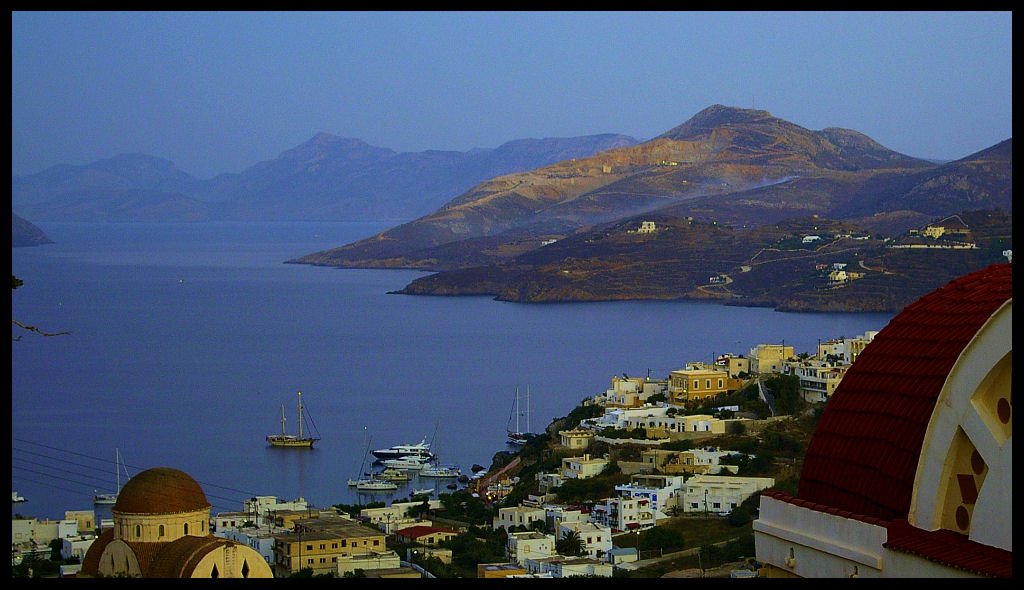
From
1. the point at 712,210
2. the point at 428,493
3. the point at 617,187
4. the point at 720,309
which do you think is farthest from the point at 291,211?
the point at 428,493

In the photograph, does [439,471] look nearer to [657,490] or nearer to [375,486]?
[375,486]

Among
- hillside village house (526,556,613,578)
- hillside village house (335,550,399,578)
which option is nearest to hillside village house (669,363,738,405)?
hillside village house (526,556,613,578)

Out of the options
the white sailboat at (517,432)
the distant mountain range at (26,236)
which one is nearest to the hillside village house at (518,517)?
the white sailboat at (517,432)

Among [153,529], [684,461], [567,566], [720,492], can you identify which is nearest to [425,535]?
[567,566]

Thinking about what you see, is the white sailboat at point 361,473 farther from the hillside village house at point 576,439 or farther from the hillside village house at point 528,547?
the hillside village house at point 528,547

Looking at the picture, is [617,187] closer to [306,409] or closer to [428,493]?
[306,409]

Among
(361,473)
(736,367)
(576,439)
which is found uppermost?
(736,367)

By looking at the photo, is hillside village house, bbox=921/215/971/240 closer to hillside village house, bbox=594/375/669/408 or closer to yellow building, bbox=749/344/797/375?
hillside village house, bbox=594/375/669/408
